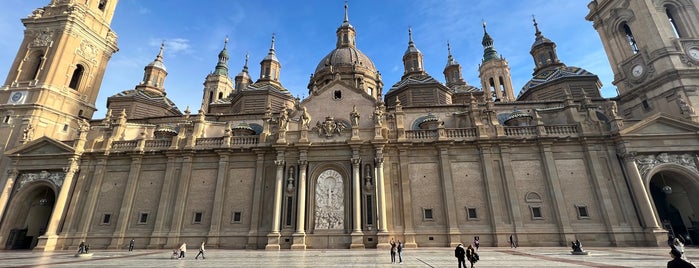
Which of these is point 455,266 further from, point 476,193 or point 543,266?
point 476,193

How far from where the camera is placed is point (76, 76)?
1481 inches

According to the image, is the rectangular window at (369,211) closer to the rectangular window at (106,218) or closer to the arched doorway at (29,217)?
the rectangular window at (106,218)

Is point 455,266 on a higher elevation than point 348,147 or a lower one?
lower

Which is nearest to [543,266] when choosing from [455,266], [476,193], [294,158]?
[455,266]

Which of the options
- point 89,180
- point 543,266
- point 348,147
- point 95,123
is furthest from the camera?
point 95,123

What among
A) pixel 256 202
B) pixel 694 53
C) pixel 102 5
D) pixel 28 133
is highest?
pixel 102 5

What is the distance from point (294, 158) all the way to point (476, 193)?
15.0 metres

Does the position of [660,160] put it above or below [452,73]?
below

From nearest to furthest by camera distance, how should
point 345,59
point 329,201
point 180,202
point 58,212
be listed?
point 329,201 < point 180,202 < point 58,212 < point 345,59

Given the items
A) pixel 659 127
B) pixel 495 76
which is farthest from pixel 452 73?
pixel 659 127

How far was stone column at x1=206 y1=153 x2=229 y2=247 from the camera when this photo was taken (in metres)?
25.0

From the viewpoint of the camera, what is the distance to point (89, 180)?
28.3 m

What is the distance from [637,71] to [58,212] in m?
55.5

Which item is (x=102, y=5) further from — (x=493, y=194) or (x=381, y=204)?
(x=493, y=194)
